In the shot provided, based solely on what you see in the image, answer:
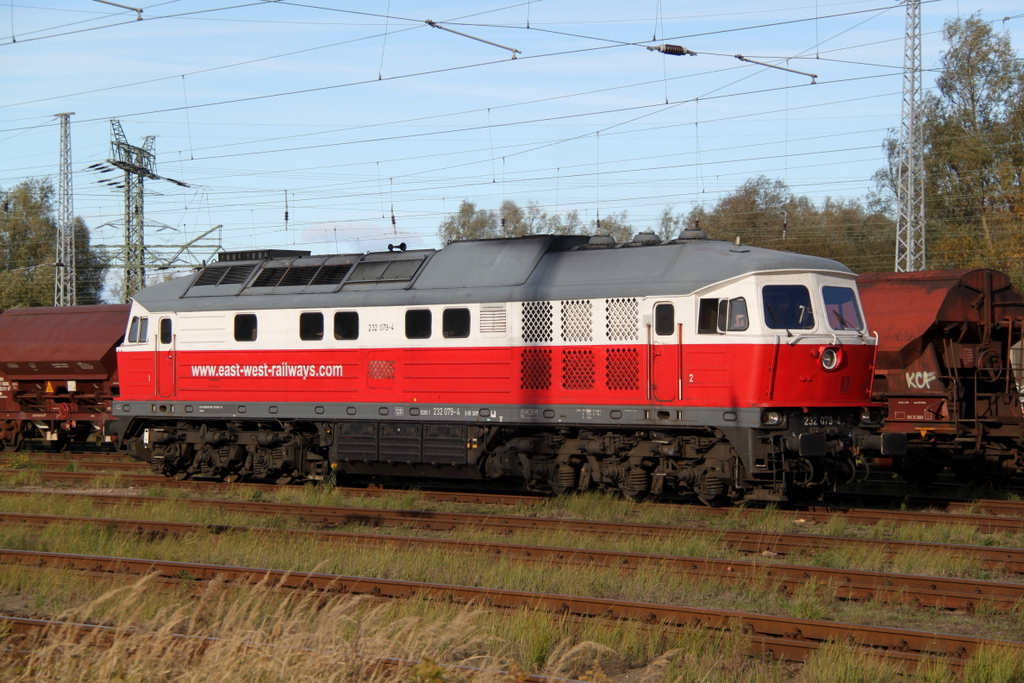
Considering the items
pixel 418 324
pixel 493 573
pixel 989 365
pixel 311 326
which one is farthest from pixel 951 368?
pixel 311 326

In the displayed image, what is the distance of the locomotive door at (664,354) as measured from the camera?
47.5 ft

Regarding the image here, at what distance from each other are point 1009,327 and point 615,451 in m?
8.77

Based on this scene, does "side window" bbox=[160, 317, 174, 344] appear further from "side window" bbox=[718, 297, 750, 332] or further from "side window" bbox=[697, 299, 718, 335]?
"side window" bbox=[718, 297, 750, 332]

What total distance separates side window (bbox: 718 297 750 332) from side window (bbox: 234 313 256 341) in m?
8.78

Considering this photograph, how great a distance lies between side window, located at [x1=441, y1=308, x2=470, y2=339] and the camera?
53.0ft

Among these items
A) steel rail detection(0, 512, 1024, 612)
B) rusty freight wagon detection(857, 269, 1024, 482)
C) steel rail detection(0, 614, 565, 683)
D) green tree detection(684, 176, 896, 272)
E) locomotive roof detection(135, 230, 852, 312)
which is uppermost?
green tree detection(684, 176, 896, 272)

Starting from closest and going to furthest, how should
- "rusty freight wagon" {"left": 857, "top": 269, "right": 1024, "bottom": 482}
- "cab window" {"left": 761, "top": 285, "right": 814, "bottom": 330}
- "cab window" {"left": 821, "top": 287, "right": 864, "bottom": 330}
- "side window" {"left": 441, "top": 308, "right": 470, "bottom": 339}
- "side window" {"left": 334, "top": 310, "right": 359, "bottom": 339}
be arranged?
"cab window" {"left": 761, "top": 285, "right": 814, "bottom": 330}, "cab window" {"left": 821, "top": 287, "right": 864, "bottom": 330}, "side window" {"left": 441, "top": 308, "right": 470, "bottom": 339}, "side window" {"left": 334, "top": 310, "right": 359, "bottom": 339}, "rusty freight wagon" {"left": 857, "top": 269, "right": 1024, "bottom": 482}

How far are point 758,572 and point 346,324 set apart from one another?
921cm

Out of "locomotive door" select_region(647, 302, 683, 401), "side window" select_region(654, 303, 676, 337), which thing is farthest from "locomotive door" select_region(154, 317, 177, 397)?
"side window" select_region(654, 303, 676, 337)

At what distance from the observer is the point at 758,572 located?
10477 mm

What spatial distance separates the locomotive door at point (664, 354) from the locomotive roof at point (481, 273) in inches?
14.5

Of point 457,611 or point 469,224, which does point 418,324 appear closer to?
point 457,611

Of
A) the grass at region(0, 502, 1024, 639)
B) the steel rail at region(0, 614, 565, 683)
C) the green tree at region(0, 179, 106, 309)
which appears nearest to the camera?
the steel rail at region(0, 614, 565, 683)

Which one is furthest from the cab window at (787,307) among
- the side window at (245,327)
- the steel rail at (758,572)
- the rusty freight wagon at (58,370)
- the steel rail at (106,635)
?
the rusty freight wagon at (58,370)
